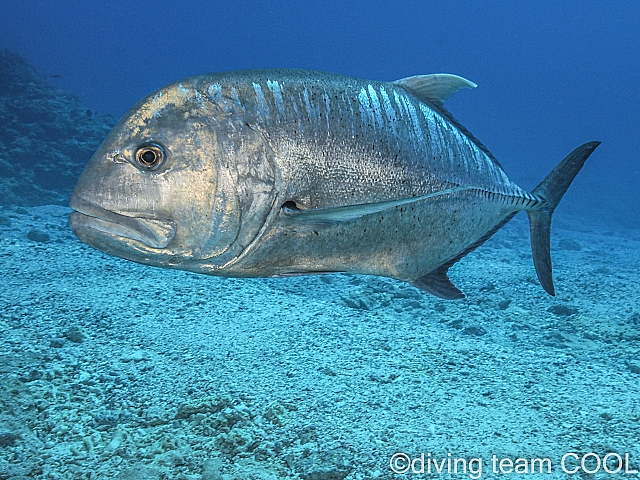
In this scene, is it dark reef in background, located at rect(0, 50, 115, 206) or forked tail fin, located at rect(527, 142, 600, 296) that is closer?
forked tail fin, located at rect(527, 142, 600, 296)

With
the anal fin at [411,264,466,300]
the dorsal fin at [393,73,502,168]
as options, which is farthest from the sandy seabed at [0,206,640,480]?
the dorsal fin at [393,73,502,168]

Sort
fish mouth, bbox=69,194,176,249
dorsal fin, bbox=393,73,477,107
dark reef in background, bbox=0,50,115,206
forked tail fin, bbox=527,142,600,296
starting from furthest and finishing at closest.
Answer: dark reef in background, bbox=0,50,115,206 → forked tail fin, bbox=527,142,600,296 → dorsal fin, bbox=393,73,477,107 → fish mouth, bbox=69,194,176,249

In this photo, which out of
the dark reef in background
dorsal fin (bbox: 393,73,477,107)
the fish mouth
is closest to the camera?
the fish mouth

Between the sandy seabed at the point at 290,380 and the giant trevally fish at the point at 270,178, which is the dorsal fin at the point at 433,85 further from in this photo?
the sandy seabed at the point at 290,380

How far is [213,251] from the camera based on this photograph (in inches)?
62.7

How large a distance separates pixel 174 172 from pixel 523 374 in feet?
9.89

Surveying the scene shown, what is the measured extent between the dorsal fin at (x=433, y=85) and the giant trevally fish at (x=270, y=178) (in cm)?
9

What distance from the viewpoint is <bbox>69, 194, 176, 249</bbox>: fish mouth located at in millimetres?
1530

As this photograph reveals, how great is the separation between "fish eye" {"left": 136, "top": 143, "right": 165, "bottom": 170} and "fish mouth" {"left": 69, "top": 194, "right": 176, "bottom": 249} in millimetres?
209

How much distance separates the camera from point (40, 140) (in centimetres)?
1182

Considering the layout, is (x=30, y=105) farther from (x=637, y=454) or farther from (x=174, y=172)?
(x=637, y=454)

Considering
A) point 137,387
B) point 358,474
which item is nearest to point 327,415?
point 358,474

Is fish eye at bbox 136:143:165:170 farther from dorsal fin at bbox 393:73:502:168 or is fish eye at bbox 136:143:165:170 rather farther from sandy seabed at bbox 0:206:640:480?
sandy seabed at bbox 0:206:640:480

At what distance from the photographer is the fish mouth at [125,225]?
1.53 metres
